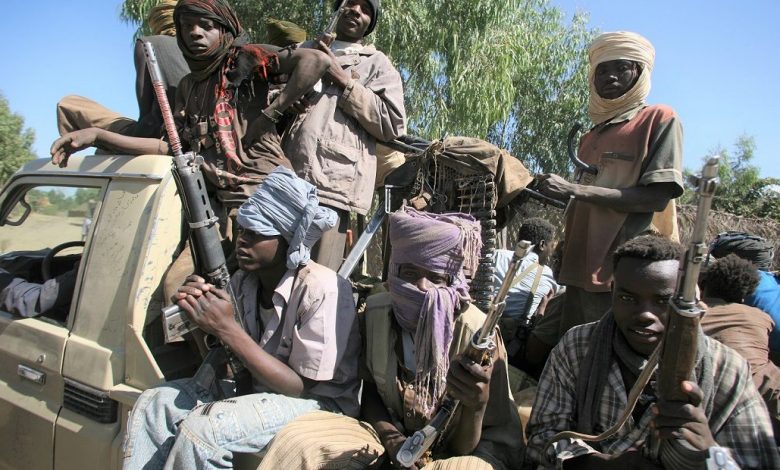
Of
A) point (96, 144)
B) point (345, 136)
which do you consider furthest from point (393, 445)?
point (96, 144)

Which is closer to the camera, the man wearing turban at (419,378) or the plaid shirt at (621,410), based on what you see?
the plaid shirt at (621,410)

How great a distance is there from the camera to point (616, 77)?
2.66 m

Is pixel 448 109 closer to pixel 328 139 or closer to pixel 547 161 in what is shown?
pixel 547 161

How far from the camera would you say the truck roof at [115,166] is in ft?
8.75

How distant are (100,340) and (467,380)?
1.67m

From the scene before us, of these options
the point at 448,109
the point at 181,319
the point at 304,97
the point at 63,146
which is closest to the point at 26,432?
the point at 181,319

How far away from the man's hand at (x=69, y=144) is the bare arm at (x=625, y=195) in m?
2.18

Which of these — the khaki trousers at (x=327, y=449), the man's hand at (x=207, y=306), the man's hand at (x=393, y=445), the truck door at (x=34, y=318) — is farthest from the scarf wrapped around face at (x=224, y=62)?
the man's hand at (x=393, y=445)

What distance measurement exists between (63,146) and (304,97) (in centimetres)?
120

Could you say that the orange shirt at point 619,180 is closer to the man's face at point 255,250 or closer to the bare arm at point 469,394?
the bare arm at point 469,394

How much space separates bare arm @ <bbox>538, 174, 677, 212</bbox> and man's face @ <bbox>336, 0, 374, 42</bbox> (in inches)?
63.2

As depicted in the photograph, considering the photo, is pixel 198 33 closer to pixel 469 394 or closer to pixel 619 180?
pixel 619 180

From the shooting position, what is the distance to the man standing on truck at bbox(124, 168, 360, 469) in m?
2.08

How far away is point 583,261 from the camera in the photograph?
2.69 metres
